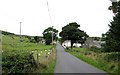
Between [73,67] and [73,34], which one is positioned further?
[73,34]

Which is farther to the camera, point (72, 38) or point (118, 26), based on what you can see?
point (72, 38)

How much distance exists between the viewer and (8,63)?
13672mm

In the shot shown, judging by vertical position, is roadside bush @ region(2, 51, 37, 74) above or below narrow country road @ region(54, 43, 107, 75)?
above

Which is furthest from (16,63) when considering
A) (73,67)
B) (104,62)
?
(104,62)

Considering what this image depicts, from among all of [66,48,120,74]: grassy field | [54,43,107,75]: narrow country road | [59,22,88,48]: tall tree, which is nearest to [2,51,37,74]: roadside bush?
[54,43,107,75]: narrow country road

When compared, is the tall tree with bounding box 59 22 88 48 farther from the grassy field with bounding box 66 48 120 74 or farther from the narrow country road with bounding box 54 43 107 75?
the narrow country road with bounding box 54 43 107 75

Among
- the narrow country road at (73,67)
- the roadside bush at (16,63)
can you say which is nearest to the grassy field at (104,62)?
the narrow country road at (73,67)

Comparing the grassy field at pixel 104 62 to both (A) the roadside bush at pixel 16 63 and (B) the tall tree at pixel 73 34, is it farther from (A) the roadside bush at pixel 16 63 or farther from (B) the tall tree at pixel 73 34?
(B) the tall tree at pixel 73 34

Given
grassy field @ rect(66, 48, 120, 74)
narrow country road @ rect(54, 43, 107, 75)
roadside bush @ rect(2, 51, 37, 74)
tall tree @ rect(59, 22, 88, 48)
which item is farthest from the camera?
tall tree @ rect(59, 22, 88, 48)

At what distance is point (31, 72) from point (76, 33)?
84.9 meters

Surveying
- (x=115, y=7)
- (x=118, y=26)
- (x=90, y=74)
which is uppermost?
(x=115, y=7)

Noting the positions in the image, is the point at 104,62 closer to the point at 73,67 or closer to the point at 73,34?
the point at 73,67

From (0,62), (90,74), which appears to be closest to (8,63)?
(0,62)

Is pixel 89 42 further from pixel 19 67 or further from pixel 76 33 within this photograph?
pixel 19 67
